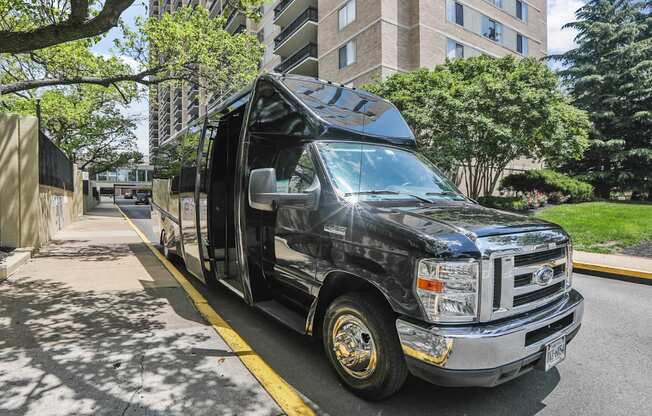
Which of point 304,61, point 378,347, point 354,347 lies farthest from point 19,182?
point 304,61

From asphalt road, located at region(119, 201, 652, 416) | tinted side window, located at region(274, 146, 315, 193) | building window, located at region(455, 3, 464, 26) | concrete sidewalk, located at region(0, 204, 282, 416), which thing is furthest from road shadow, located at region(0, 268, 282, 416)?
building window, located at region(455, 3, 464, 26)

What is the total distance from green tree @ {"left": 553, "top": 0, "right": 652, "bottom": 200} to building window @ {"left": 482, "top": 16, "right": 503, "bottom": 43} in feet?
17.3

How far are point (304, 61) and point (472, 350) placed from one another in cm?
3137

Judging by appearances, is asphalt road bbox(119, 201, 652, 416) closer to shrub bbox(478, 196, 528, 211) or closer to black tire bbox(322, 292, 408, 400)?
black tire bbox(322, 292, 408, 400)

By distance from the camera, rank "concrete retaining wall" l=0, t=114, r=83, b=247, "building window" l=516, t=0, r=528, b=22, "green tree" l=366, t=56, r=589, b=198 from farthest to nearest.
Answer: "building window" l=516, t=0, r=528, b=22 → "green tree" l=366, t=56, r=589, b=198 → "concrete retaining wall" l=0, t=114, r=83, b=247

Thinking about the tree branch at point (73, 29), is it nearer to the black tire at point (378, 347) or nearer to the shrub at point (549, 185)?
the black tire at point (378, 347)

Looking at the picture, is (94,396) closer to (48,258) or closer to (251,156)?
(251,156)

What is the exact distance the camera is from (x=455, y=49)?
26641 millimetres

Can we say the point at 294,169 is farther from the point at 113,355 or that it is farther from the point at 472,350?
the point at 113,355

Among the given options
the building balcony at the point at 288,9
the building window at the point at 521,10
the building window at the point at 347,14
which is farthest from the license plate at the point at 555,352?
the building window at the point at 521,10

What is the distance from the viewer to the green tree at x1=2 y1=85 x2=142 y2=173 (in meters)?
23.2

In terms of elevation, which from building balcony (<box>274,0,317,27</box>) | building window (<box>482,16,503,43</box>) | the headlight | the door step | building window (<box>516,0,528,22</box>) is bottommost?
the door step

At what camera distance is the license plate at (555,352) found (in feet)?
9.43

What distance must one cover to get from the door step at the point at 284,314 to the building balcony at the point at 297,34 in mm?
30142
